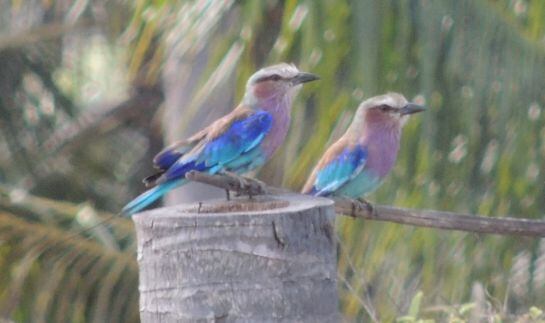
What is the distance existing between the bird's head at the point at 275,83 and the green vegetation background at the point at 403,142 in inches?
12.2

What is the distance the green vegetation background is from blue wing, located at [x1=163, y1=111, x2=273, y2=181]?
1.54ft

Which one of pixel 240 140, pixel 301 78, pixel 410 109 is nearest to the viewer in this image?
pixel 240 140

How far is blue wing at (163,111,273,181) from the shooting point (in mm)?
3926

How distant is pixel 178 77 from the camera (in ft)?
20.4

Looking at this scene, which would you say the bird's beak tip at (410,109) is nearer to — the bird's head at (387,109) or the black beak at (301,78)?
the bird's head at (387,109)

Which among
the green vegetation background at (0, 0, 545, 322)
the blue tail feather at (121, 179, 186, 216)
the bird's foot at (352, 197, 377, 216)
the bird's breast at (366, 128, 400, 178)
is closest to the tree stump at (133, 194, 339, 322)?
the bird's foot at (352, 197, 377, 216)

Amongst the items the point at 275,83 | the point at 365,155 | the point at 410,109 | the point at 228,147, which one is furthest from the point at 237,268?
the point at 365,155

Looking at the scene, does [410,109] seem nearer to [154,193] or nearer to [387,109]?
[387,109]

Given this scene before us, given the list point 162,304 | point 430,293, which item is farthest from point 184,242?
point 430,293

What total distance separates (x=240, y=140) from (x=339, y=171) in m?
0.63

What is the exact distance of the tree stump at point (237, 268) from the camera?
86.0 inches

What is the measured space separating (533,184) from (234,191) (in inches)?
96.4

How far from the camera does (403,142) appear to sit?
5.10 m

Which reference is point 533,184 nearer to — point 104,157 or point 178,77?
point 178,77
